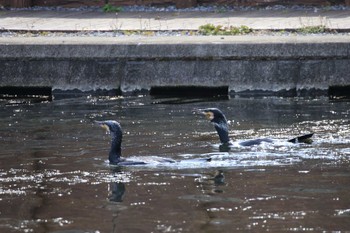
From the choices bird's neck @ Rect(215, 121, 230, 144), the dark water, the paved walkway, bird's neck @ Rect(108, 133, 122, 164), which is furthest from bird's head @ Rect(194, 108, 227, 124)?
the paved walkway

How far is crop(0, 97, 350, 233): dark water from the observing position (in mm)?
9719

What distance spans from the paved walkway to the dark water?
5.07 meters

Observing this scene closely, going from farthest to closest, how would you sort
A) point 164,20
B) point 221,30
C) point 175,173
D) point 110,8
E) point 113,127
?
point 110,8 → point 164,20 → point 221,30 → point 113,127 → point 175,173

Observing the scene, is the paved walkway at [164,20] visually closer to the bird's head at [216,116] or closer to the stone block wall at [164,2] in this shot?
the stone block wall at [164,2]

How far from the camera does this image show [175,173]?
12008 millimetres

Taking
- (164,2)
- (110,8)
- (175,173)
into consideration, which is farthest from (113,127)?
(164,2)

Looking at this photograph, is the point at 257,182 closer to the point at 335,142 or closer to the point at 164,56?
the point at 335,142

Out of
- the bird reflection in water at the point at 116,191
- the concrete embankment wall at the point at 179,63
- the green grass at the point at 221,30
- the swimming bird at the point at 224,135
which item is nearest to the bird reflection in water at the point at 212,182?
the bird reflection in water at the point at 116,191

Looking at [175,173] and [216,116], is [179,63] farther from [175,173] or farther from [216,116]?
[175,173]

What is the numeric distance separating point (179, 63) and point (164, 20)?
5.08 meters

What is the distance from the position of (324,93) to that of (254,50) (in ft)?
4.45

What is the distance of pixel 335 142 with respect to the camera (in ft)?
45.0

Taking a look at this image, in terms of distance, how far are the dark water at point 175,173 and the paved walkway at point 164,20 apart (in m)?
5.07

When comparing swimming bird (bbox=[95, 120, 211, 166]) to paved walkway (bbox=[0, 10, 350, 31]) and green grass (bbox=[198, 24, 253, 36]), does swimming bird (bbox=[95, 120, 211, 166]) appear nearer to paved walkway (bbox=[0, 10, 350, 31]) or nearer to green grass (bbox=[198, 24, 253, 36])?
green grass (bbox=[198, 24, 253, 36])
